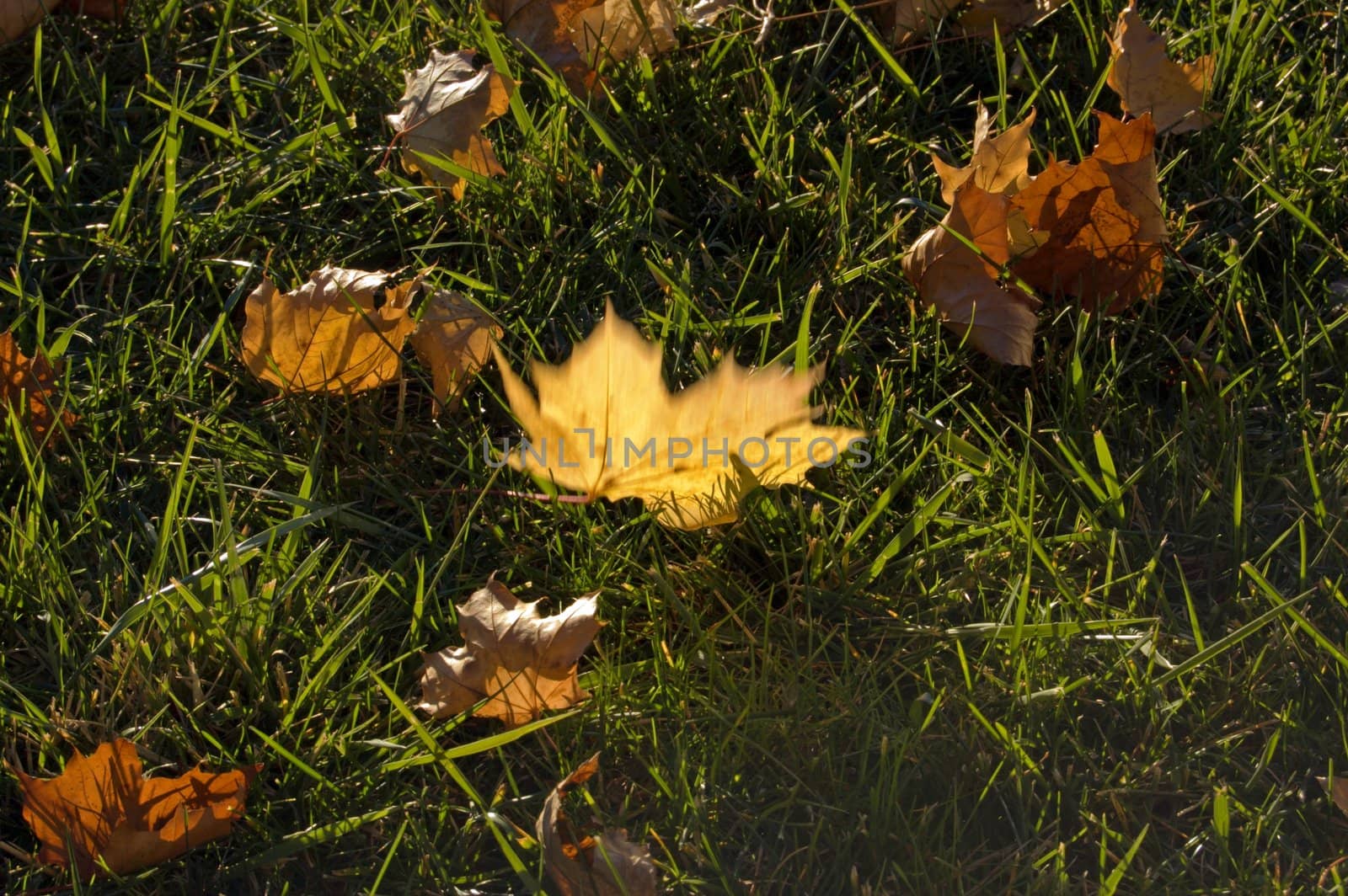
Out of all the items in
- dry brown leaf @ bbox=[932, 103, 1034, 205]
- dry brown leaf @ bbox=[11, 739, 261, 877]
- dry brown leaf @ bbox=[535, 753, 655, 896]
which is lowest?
dry brown leaf @ bbox=[535, 753, 655, 896]

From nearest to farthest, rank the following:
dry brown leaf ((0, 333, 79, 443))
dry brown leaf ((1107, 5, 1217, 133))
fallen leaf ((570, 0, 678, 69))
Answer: dry brown leaf ((0, 333, 79, 443)), dry brown leaf ((1107, 5, 1217, 133)), fallen leaf ((570, 0, 678, 69))

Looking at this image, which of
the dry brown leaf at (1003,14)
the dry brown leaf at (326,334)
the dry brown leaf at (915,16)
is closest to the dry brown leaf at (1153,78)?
the dry brown leaf at (1003,14)

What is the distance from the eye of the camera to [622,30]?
212 cm

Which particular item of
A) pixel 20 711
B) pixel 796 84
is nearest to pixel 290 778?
pixel 20 711

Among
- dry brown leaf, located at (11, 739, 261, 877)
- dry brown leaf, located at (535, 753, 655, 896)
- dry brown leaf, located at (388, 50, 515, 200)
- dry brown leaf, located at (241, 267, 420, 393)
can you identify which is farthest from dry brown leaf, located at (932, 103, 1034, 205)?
dry brown leaf, located at (11, 739, 261, 877)

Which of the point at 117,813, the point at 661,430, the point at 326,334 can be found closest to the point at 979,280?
the point at 661,430

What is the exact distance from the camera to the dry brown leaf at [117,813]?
1.41m

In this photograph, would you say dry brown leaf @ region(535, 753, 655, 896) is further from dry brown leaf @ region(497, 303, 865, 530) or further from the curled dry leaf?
the curled dry leaf

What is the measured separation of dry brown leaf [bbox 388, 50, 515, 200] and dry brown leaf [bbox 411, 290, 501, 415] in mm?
263

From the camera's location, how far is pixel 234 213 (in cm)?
199

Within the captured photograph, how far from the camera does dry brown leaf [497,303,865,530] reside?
4.85 feet

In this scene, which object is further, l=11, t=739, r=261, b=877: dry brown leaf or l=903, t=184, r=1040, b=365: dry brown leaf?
Result: l=903, t=184, r=1040, b=365: dry brown leaf

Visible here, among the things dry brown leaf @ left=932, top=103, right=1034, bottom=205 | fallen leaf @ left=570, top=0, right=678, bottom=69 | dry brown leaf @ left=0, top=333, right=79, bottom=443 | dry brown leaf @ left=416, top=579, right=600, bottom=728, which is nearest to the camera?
dry brown leaf @ left=416, top=579, right=600, bottom=728

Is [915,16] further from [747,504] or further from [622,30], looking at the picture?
[747,504]
